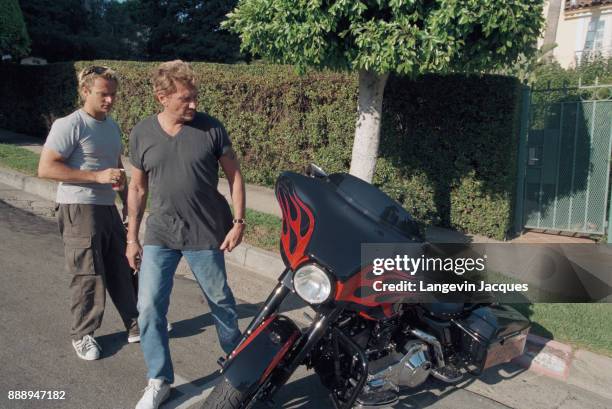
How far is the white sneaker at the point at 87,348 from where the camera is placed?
141 inches

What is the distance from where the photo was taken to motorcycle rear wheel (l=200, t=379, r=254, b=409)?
249cm

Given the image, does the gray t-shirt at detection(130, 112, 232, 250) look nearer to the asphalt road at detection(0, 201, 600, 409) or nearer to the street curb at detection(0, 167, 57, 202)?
the asphalt road at detection(0, 201, 600, 409)

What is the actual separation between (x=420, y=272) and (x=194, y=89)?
1.50 meters

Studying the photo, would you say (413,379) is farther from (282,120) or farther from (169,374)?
(282,120)

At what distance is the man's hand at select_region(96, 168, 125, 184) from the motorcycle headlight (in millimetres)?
1409

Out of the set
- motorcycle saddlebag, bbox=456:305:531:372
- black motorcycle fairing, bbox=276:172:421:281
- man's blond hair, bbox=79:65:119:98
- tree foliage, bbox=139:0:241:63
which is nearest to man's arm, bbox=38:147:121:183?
man's blond hair, bbox=79:65:119:98

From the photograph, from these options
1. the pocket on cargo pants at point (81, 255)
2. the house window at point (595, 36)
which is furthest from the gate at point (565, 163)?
the house window at point (595, 36)

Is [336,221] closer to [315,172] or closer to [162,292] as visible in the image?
[315,172]

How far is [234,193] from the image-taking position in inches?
124

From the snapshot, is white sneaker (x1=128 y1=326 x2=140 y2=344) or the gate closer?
white sneaker (x1=128 y1=326 x2=140 y2=344)

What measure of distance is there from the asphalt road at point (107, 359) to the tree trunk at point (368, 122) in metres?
1.95

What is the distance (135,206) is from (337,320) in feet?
4.34

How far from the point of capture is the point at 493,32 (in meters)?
5.04

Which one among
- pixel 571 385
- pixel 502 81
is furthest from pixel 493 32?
pixel 571 385
